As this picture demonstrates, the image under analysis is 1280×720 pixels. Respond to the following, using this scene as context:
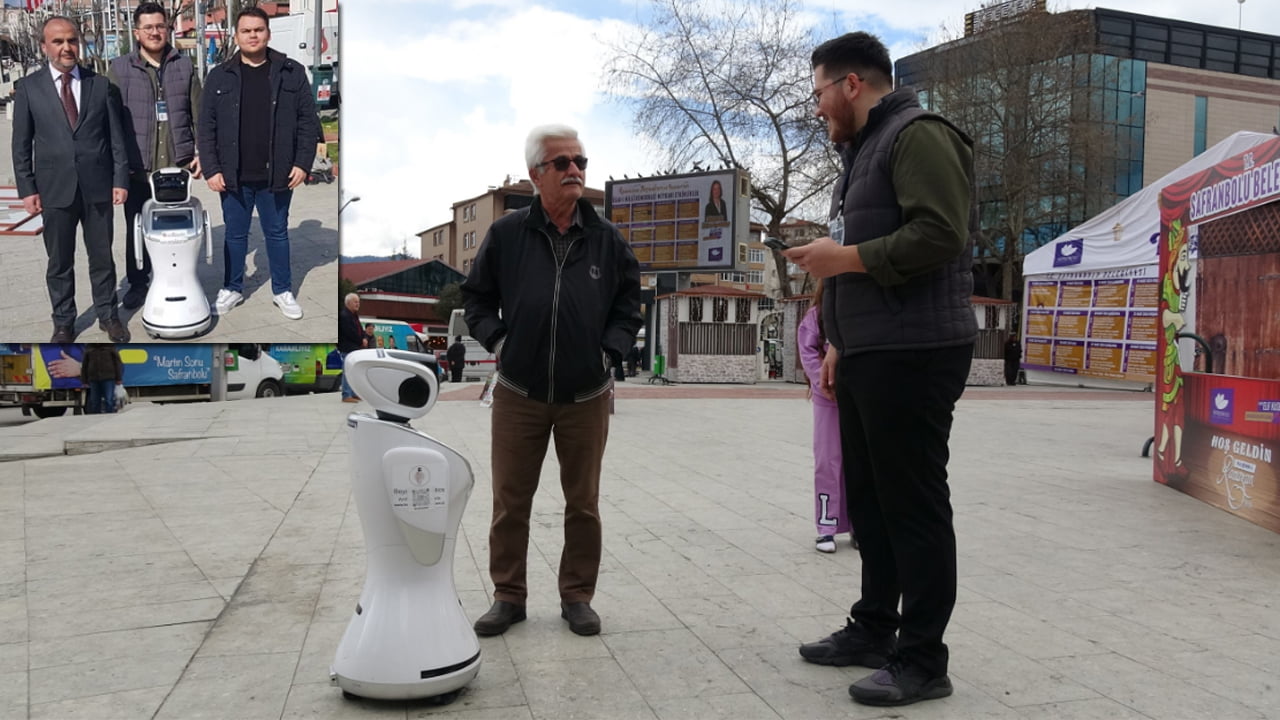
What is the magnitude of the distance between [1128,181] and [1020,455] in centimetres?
4057

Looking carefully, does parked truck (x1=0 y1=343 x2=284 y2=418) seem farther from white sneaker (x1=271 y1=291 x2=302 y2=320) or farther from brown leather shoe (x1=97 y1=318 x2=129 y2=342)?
white sneaker (x1=271 y1=291 x2=302 y2=320)

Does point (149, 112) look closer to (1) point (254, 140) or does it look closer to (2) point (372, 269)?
(1) point (254, 140)

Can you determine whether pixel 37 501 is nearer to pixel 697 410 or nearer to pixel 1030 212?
pixel 697 410

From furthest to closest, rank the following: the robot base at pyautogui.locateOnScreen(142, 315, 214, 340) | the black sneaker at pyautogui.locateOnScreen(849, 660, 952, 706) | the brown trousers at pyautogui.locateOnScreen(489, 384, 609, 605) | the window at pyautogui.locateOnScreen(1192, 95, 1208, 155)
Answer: the window at pyautogui.locateOnScreen(1192, 95, 1208, 155)
the robot base at pyautogui.locateOnScreen(142, 315, 214, 340)
the brown trousers at pyautogui.locateOnScreen(489, 384, 609, 605)
the black sneaker at pyautogui.locateOnScreen(849, 660, 952, 706)

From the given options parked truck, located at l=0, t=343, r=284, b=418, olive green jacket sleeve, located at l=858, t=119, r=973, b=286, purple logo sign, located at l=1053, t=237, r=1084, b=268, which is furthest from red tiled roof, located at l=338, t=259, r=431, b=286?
olive green jacket sleeve, located at l=858, t=119, r=973, b=286

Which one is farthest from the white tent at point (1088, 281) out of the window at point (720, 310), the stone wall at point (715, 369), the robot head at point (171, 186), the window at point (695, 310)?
the robot head at point (171, 186)

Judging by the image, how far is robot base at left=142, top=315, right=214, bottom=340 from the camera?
15875 millimetres

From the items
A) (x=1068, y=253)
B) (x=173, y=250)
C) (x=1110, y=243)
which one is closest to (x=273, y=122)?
(x=173, y=250)

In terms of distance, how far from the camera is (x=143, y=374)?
16406 mm

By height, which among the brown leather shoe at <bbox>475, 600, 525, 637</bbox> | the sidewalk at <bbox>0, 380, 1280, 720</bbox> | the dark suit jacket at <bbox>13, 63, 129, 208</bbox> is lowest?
the sidewalk at <bbox>0, 380, 1280, 720</bbox>

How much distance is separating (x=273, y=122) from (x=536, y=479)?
14.7m

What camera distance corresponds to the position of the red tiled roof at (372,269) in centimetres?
6988

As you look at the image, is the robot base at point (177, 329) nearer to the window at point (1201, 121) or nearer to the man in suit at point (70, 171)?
the man in suit at point (70, 171)

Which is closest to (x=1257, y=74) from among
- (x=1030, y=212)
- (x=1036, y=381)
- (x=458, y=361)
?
(x=1030, y=212)
